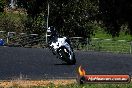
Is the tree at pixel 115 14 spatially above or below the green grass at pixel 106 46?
above

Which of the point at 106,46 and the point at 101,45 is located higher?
the point at 101,45

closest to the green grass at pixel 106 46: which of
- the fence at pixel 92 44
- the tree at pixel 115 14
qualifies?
A: the fence at pixel 92 44

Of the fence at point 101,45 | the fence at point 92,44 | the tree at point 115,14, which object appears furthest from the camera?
the fence at point 101,45

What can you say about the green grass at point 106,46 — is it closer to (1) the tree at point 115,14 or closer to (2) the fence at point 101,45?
(2) the fence at point 101,45

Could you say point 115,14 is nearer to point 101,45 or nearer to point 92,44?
point 92,44

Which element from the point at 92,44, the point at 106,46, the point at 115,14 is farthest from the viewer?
the point at 106,46

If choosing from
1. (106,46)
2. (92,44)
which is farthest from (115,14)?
(106,46)

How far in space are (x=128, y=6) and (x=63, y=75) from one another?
8.75 meters

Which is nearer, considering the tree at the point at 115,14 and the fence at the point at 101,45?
the tree at the point at 115,14

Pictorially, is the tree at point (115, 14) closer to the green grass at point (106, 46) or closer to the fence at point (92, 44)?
the fence at point (92, 44)

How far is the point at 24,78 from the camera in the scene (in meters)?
12.7

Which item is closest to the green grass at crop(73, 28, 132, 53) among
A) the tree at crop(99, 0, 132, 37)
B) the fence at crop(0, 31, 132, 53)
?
the fence at crop(0, 31, 132, 53)

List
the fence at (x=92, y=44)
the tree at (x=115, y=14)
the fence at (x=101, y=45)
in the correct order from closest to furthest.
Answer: the tree at (x=115, y=14) < the fence at (x=92, y=44) < the fence at (x=101, y=45)

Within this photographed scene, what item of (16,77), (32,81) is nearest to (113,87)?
(32,81)
